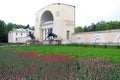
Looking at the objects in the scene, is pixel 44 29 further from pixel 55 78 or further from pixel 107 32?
pixel 55 78

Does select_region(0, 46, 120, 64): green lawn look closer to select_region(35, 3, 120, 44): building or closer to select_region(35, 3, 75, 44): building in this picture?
select_region(35, 3, 120, 44): building

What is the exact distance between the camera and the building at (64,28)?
35031mm

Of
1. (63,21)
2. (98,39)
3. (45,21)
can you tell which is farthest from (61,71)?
(45,21)

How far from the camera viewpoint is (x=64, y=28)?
44.1 meters

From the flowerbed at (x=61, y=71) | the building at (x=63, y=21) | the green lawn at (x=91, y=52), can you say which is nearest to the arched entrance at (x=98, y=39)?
the building at (x=63, y=21)

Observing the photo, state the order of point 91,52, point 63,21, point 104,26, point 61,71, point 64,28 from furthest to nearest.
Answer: point 104,26 < point 64,28 < point 63,21 < point 91,52 < point 61,71

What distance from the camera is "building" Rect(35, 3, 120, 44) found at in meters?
35.0

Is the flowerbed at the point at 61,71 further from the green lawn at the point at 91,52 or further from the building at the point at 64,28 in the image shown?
the building at the point at 64,28

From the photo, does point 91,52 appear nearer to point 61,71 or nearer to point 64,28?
point 61,71

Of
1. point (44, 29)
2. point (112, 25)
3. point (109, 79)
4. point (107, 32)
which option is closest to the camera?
point (109, 79)

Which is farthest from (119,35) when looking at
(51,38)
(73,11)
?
(51,38)

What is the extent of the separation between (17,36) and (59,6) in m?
36.4

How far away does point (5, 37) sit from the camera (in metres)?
73.7

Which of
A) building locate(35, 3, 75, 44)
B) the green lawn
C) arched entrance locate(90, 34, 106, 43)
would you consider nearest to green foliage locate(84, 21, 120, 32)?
building locate(35, 3, 75, 44)
